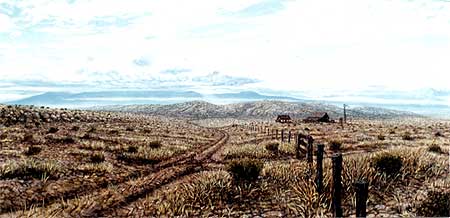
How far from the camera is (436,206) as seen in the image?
1073cm

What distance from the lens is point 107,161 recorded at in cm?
2303

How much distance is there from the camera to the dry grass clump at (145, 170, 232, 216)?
12.2 m

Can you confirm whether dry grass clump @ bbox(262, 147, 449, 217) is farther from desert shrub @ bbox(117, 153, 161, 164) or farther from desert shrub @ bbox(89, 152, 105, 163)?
desert shrub @ bbox(89, 152, 105, 163)

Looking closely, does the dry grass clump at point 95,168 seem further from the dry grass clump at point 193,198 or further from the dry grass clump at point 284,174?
the dry grass clump at point 284,174

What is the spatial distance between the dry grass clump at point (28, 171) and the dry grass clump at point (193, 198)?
6.13 meters

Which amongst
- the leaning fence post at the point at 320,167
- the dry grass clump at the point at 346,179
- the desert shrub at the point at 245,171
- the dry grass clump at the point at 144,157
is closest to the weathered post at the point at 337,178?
the dry grass clump at the point at 346,179

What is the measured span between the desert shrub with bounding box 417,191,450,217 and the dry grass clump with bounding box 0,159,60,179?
47.6 ft

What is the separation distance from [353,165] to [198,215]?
5985mm

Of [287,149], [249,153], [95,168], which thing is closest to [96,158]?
[95,168]

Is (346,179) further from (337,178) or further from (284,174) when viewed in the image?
(337,178)

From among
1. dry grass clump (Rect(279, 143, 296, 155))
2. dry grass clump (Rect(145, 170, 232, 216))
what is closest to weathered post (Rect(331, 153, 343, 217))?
dry grass clump (Rect(145, 170, 232, 216))

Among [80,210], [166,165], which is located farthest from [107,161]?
[80,210]

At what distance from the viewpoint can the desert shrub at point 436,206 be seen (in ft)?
34.5

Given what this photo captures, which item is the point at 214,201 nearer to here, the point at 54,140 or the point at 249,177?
the point at 249,177
